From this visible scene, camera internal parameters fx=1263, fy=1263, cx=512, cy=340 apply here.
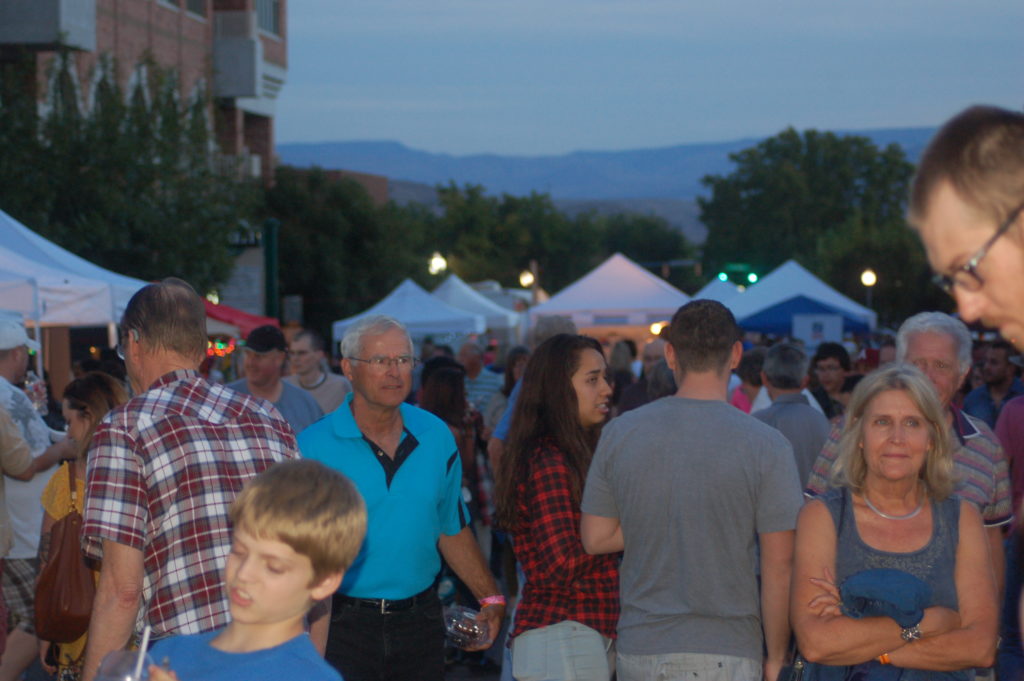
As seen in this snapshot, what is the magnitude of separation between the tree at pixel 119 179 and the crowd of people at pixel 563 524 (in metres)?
16.5

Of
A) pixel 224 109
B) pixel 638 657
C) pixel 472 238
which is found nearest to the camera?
pixel 638 657

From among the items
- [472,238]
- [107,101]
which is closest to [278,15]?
[107,101]

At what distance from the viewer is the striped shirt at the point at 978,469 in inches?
191

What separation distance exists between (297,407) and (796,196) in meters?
93.3

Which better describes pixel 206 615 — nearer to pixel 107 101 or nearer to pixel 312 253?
pixel 107 101

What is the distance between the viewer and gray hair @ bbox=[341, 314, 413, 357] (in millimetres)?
5516

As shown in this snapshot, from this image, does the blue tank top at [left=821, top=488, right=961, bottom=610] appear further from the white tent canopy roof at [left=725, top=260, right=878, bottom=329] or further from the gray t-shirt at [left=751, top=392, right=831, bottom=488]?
the white tent canopy roof at [left=725, top=260, right=878, bottom=329]

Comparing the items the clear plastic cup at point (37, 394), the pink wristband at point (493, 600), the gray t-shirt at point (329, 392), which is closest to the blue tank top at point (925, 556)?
the pink wristband at point (493, 600)

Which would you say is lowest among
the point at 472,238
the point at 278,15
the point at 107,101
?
the point at 472,238

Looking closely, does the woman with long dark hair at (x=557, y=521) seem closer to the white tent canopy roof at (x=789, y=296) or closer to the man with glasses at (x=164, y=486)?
the man with glasses at (x=164, y=486)

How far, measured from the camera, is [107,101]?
2303 cm

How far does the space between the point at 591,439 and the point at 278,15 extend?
Result: 115 ft

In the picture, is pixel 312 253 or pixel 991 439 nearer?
pixel 991 439

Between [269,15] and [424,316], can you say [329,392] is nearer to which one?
[424,316]
